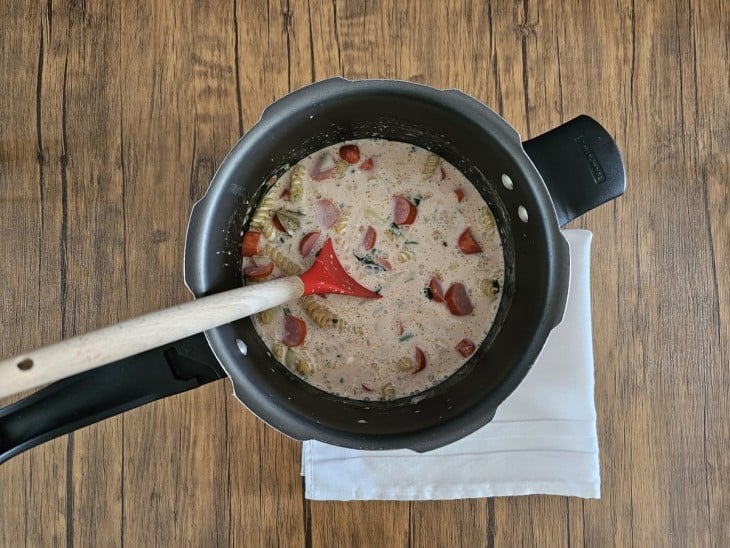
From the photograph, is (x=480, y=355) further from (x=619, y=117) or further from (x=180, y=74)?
(x=180, y=74)

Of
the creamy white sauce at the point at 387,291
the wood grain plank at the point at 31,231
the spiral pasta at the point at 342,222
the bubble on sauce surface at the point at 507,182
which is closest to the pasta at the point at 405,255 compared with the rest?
the creamy white sauce at the point at 387,291

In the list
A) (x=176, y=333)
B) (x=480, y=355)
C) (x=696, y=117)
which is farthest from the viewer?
(x=696, y=117)

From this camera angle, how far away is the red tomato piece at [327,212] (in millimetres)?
1098

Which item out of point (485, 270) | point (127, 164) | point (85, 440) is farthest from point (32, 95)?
point (485, 270)

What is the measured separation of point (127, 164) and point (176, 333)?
56cm

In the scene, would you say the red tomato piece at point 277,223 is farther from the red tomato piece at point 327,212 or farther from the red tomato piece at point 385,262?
the red tomato piece at point 385,262

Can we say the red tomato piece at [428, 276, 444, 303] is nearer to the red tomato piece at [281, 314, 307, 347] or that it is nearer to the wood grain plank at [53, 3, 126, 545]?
the red tomato piece at [281, 314, 307, 347]

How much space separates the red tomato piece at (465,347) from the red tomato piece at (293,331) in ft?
0.86

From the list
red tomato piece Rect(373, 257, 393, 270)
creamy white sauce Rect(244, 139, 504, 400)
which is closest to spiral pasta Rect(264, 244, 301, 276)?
creamy white sauce Rect(244, 139, 504, 400)

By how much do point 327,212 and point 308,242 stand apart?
0.06 meters

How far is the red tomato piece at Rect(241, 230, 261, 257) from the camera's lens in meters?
1.07

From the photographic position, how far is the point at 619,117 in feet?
3.82

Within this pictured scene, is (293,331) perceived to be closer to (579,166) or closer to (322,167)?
(322,167)

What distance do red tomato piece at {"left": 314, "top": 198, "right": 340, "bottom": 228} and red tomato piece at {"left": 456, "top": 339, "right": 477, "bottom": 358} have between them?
0.30 meters
